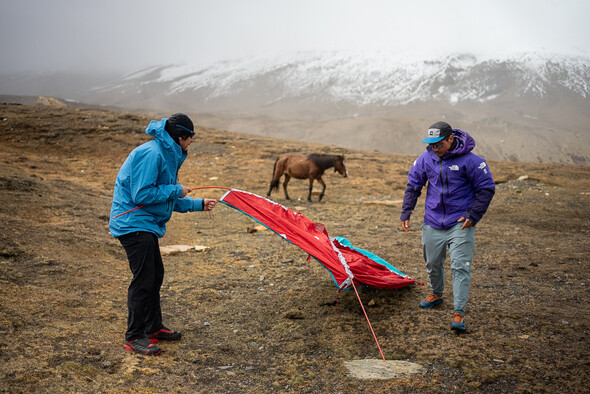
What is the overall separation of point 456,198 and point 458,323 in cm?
113

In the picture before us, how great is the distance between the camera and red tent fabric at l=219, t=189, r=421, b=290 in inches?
168

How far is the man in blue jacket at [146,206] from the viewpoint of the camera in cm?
326

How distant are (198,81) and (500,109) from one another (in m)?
79.1

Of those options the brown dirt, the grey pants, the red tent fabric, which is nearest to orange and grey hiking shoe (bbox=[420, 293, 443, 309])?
the brown dirt

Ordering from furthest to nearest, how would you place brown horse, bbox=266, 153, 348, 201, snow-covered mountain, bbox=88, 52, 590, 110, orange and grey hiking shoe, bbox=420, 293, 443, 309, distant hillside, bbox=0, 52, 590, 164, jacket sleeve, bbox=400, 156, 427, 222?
snow-covered mountain, bbox=88, 52, 590, 110 < distant hillside, bbox=0, 52, 590, 164 < brown horse, bbox=266, 153, 348, 201 < orange and grey hiking shoe, bbox=420, 293, 443, 309 < jacket sleeve, bbox=400, 156, 427, 222

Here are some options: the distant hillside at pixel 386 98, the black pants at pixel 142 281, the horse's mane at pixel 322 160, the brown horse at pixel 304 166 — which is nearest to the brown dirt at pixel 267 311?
the black pants at pixel 142 281

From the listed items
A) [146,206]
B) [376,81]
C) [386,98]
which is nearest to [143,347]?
[146,206]

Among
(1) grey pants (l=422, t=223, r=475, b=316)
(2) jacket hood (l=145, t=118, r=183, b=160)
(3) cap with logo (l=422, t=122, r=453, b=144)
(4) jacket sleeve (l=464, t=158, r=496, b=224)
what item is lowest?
(1) grey pants (l=422, t=223, r=475, b=316)

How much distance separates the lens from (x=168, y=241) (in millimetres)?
7832

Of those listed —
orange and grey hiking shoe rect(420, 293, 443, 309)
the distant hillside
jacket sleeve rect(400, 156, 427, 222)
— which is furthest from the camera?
the distant hillside

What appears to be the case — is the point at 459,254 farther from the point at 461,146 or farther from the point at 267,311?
the point at 267,311

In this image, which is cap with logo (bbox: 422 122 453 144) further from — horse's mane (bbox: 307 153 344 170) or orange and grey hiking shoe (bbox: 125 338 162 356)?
horse's mane (bbox: 307 153 344 170)

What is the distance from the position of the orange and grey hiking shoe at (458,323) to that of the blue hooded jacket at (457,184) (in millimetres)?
808

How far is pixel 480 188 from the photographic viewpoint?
→ 3842 mm
